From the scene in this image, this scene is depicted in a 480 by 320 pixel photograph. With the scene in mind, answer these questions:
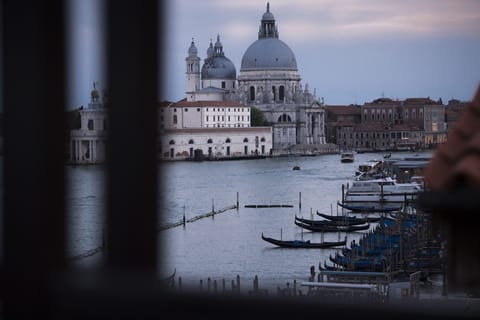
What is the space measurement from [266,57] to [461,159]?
33.1m

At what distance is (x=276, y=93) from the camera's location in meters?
33.8

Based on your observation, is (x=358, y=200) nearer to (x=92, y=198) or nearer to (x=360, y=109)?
(x=92, y=198)

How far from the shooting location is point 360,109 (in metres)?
40.8

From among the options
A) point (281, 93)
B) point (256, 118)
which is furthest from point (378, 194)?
point (281, 93)

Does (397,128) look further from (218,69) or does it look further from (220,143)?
(220,143)

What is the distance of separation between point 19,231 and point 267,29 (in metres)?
34.2

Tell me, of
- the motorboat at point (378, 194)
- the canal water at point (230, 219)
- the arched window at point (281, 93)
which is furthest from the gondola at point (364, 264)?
the arched window at point (281, 93)

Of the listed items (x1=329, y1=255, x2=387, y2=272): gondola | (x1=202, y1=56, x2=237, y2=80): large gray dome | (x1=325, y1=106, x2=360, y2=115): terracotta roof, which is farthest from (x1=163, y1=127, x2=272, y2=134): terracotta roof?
(x1=329, y1=255, x2=387, y2=272): gondola

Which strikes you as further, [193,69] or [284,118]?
[193,69]

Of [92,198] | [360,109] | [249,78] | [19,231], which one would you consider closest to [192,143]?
[249,78]

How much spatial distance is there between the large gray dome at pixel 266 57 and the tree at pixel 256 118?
46.8 inches

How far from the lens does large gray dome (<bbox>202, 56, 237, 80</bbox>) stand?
35.0 m

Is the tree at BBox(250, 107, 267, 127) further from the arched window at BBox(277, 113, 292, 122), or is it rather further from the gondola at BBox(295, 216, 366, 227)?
the gondola at BBox(295, 216, 366, 227)

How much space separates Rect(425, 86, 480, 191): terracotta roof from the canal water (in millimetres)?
→ 84
